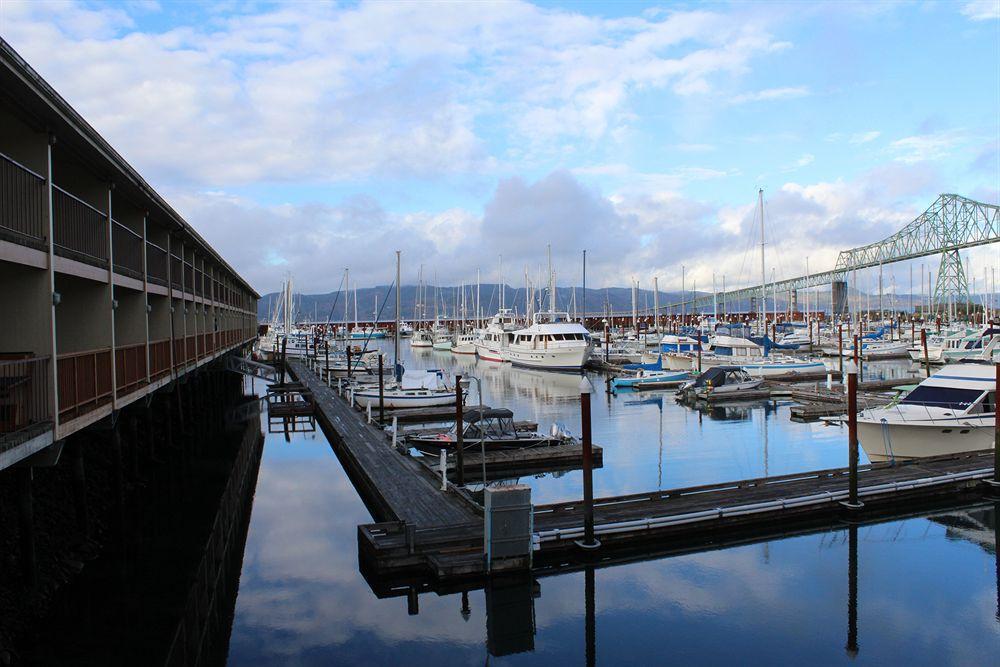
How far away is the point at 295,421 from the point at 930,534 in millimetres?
27750

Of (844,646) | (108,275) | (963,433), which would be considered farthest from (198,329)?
(963,433)

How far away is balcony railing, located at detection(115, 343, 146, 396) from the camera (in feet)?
46.4

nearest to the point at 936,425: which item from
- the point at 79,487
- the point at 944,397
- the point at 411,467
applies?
the point at 944,397

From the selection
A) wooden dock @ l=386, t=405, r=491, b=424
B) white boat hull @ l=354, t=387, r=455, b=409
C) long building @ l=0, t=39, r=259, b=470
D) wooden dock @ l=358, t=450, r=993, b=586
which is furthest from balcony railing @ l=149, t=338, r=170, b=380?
white boat hull @ l=354, t=387, r=455, b=409

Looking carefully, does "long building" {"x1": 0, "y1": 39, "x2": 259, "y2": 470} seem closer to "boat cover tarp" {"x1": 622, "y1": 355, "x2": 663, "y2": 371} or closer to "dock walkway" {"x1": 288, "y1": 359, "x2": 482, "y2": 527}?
"dock walkway" {"x1": 288, "y1": 359, "x2": 482, "y2": 527}

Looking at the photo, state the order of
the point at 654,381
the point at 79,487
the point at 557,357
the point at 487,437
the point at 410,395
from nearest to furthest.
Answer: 1. the point at 79,487
2. the point at 487,437
3. the point at 410,395
4. the point at 654,381
5. the point at 557,357

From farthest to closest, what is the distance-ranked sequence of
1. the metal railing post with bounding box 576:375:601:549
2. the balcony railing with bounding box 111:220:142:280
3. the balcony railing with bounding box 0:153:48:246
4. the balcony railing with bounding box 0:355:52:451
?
the balcony railing with bounding box 111:220:142:280 → the metal railing post with bounding box 576:375:601:549 → the balcony railing with bounding box 0:153:48:246 → the balcony railing with bounding box 0:355:52:451

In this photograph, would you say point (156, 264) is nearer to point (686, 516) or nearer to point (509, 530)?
point (509, 530)

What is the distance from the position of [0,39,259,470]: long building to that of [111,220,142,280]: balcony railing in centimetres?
3

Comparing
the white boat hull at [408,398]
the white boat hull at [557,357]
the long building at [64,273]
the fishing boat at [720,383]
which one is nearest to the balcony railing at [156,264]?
the long building at [64,273]

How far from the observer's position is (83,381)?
11.8 meters

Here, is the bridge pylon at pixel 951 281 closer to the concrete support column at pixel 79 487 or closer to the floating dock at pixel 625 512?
the floating dock at pixel 625 512

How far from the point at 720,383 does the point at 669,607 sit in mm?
33593

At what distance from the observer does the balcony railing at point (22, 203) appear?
964cm
